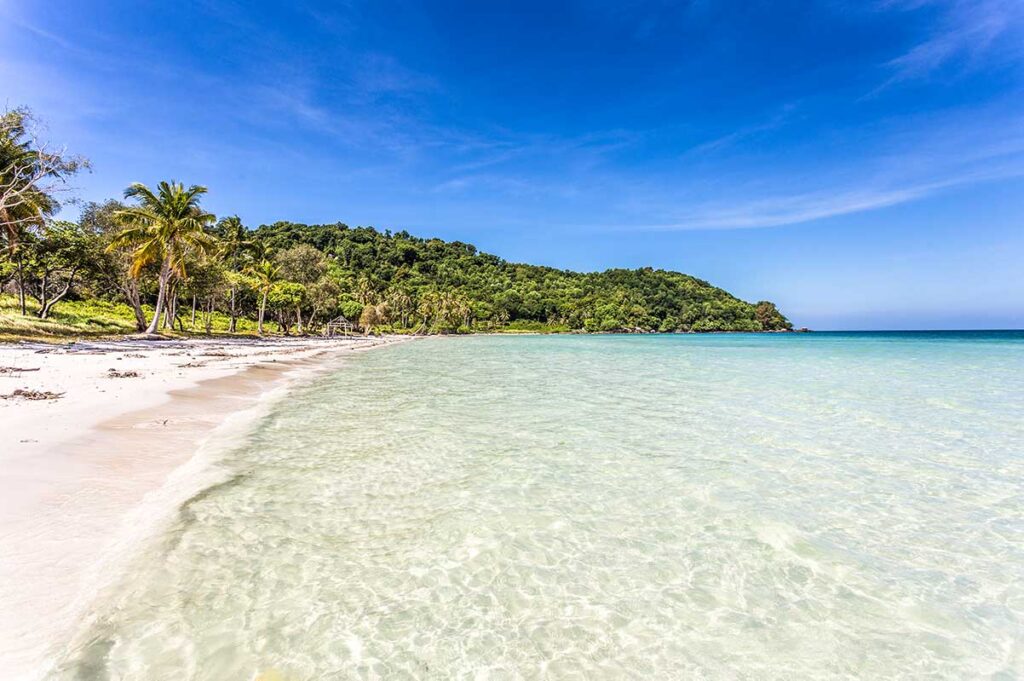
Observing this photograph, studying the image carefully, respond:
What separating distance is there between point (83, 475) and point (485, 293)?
515 feet

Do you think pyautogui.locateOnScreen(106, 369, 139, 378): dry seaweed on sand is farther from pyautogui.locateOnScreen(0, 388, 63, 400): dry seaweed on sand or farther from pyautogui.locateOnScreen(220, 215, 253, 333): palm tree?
pyautogui.locateOnScreen(220, 215, 253, 333): palm tree

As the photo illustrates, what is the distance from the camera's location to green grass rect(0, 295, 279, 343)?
2816cm

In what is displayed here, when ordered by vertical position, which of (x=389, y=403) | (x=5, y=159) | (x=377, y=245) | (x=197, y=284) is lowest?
(x=389, y=403)

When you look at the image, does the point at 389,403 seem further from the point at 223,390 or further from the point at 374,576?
the point at 374,576

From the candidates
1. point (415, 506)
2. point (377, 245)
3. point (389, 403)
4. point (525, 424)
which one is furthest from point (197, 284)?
point (377, 245)

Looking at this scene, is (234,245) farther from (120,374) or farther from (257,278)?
(120,374)

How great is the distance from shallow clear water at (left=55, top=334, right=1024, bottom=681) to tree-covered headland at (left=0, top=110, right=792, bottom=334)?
30.5 meters

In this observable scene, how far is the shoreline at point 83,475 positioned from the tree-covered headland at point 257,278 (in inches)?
833

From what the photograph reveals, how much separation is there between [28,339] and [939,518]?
37.9 meters

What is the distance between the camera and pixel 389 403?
14.9 meters

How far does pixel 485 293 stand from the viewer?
162 meters

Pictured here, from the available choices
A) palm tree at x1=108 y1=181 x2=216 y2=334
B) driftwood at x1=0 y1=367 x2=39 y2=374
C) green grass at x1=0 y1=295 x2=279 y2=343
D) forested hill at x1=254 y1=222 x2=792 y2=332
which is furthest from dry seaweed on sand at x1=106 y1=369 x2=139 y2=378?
forested hill at x1=254 y1=222 x2=792 y2=332

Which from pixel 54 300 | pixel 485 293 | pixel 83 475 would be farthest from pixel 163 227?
pixel 485 293

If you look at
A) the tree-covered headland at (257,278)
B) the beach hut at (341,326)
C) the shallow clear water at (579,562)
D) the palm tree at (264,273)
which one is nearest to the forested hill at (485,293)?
the tree-covered headland at (257,278)
